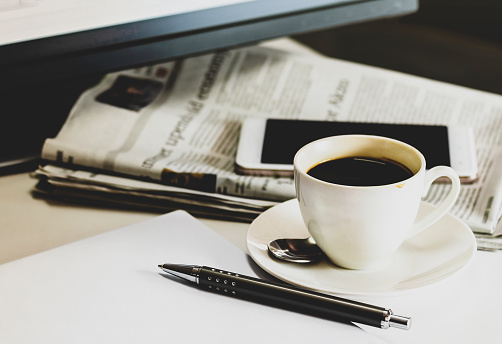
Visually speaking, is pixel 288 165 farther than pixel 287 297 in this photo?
Yes

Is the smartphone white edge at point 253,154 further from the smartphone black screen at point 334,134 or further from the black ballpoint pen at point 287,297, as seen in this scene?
the black ballpoint pen at point 287,297

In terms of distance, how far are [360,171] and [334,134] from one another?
0.15 meters

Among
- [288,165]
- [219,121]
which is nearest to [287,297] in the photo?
[288,165]

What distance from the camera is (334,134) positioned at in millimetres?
543

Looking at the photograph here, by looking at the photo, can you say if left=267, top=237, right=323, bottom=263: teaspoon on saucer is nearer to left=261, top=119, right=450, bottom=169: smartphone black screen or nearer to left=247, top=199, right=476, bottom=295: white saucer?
left=247, top=199, right=476, bottom=295: white saucer

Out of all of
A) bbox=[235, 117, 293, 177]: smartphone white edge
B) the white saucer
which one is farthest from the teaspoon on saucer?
bbox=[235, 117, 293, 177]: smartphone white edge

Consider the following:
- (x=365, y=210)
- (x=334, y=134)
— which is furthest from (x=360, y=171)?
(x=334, y=134)

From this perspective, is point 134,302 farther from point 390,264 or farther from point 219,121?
point 219,121

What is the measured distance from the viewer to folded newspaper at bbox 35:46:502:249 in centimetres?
49

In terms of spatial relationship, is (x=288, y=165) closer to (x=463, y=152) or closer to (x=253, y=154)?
(x=253, y=154)

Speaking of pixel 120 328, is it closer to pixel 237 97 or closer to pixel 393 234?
pixel 393 234

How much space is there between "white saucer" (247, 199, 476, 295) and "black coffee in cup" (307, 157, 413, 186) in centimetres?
6

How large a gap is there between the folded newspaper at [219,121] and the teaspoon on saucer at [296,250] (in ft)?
0.23

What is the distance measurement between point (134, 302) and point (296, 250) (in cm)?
12
